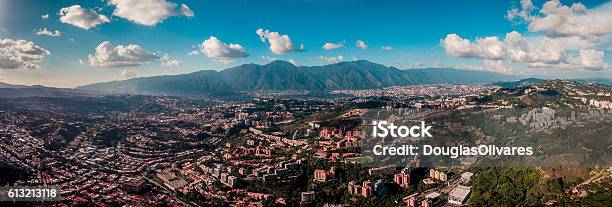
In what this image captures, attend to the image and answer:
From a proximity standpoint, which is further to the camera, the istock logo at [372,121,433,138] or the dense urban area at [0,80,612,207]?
the dense urban area at [0,80,612,207]

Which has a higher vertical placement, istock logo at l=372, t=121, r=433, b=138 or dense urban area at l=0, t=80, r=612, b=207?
istock logo at l=372, t=121, r=433, b=138

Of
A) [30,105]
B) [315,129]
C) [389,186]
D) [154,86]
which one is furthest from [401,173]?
[154,86]

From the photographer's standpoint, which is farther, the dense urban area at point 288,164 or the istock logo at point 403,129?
the dense urban area at point 288,164

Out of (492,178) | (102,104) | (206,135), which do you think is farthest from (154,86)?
(492,178)

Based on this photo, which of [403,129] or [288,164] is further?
[288,164]

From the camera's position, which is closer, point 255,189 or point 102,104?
point 255,189

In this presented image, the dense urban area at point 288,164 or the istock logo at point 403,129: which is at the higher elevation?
the istock logo at point 403,129

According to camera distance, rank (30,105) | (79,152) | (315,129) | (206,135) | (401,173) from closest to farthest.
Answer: (401,173) → (79,152) → (315,129) → (206,135) → (30,105)

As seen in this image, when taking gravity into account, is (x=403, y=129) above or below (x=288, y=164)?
above

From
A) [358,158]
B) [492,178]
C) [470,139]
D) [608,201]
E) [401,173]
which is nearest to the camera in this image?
[608,201]

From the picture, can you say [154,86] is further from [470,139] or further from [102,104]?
[470,139]
